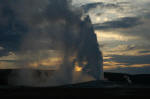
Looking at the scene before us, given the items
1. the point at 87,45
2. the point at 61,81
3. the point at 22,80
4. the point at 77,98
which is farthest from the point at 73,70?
the point at 77,98

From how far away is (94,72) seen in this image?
72.1 metres

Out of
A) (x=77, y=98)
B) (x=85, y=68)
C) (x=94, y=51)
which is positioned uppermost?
(x=94, y=51)

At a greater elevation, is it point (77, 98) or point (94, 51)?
point (94, 51)

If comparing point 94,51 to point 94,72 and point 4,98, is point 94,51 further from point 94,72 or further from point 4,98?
point 4,98

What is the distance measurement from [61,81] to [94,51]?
14.6 metres

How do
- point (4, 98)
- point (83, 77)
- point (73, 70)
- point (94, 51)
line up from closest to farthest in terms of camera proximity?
point (4, 98) → point (94, 51) → point (73, 70) → point (83, 77)

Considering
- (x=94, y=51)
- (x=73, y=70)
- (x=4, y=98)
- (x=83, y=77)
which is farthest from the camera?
(x=83, y=77)

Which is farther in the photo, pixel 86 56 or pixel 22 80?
pixel 22 80

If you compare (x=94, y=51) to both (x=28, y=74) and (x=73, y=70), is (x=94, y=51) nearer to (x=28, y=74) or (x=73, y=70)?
(x=73, y=70)

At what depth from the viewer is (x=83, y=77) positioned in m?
82.3

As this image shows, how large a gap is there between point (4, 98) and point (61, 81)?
3845cm

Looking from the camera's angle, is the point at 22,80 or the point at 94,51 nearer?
the point at 94,51

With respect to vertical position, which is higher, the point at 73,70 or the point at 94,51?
the point at 94,51

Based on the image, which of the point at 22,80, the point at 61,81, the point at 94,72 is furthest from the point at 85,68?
the point at 22,80
